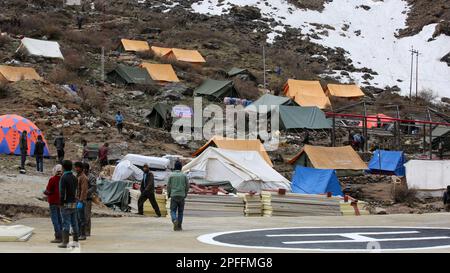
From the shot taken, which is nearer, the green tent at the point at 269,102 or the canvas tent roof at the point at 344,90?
the green tent at the point at 269,102

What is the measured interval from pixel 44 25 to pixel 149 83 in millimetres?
15567

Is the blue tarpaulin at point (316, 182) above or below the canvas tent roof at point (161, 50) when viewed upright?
below

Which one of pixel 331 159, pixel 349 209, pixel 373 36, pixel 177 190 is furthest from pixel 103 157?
pixel 373 36

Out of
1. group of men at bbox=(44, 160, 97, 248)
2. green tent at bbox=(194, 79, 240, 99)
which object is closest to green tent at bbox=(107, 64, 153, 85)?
green tent at bbox=(194, 79, 240, 99)

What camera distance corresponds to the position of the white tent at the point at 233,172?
73.2 feet

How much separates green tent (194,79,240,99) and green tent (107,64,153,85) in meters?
3.55

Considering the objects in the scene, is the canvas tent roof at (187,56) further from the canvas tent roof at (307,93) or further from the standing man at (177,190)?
the standing man at (177,190)

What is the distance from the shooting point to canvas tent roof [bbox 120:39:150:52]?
54.0 m

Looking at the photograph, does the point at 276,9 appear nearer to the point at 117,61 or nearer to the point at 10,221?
the point at 117,61

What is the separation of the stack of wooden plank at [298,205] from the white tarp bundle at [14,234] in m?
8.05

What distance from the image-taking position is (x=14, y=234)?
10195 millimetres

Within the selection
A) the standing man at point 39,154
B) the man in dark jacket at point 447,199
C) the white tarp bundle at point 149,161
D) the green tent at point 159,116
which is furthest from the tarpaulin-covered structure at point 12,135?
the man in dark jacket at point 447,199

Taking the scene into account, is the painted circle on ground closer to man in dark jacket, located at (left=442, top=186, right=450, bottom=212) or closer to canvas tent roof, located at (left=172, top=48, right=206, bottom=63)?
man in dark jacket, located at (left=442, top=186, right=450, bottom=212)

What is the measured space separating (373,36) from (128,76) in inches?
1539
